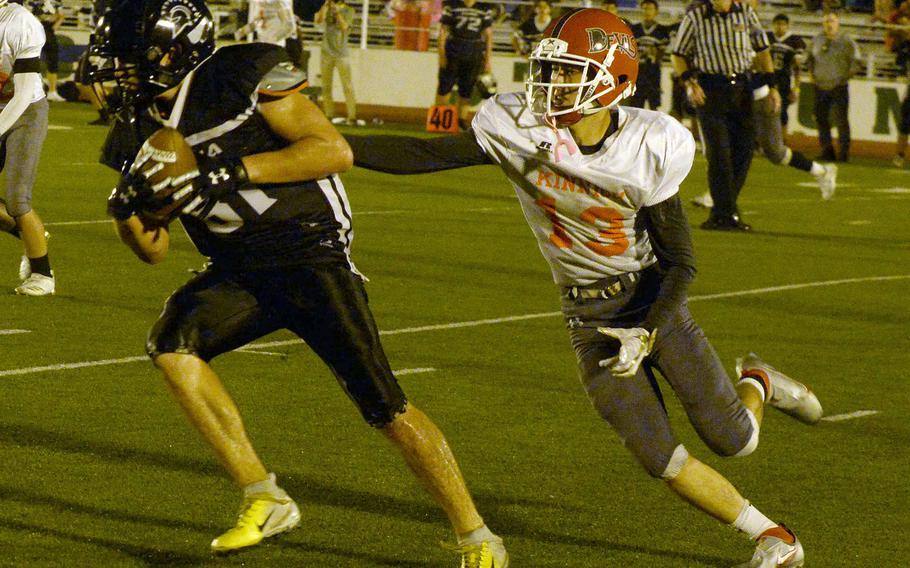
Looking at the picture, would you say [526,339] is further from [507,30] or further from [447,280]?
[507,30]

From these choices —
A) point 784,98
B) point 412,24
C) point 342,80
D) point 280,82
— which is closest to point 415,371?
point 280,82

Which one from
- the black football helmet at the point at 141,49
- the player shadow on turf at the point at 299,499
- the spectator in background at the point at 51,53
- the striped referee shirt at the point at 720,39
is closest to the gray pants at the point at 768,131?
the striped referee shirt at the point at 720,39

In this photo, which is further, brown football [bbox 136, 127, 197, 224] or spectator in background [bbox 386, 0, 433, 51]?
spectator in background [bbox 386, 0, 433, 51]

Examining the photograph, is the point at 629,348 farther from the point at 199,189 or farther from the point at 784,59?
the point at 784,59

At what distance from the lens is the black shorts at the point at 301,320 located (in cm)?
425

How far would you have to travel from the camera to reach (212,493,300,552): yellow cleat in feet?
14.3

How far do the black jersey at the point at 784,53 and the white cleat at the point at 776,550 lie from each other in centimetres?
1657

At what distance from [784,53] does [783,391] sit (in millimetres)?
16038

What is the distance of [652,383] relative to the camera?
4426mm

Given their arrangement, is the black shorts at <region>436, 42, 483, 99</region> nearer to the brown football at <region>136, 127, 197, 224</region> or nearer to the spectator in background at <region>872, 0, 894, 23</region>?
the spectator in background at <region>872, 0, 894, 23</region>

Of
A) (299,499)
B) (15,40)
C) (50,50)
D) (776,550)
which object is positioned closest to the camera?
(776,550)

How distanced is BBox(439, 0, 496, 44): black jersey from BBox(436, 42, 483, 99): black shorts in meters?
0.12

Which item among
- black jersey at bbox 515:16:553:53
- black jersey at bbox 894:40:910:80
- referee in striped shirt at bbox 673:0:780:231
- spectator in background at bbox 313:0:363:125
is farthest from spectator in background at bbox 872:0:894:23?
referee in striped shirt at bbox 673:0:780:231

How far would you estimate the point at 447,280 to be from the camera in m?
9.49
